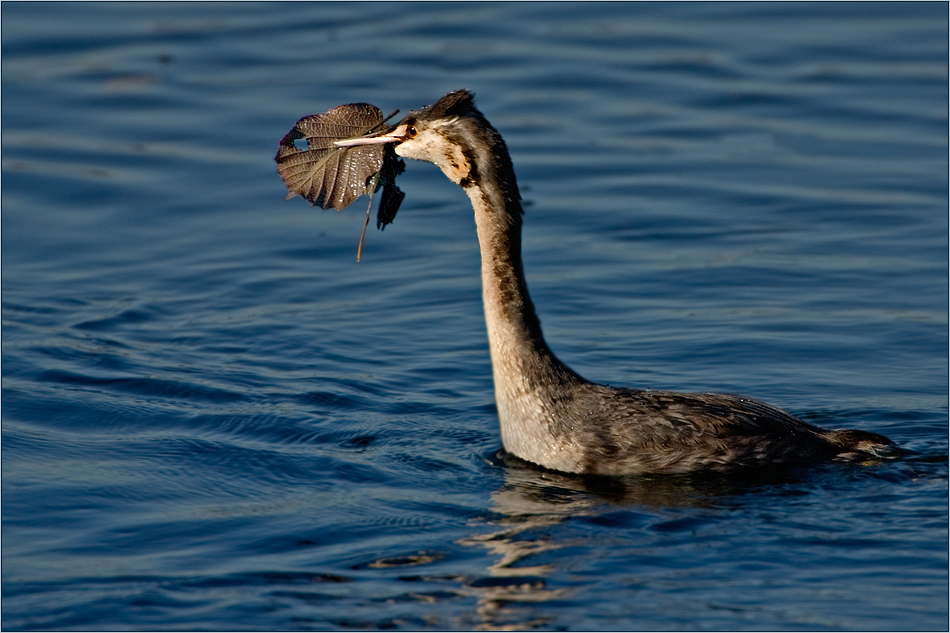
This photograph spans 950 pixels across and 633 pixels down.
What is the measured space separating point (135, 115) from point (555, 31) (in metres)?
6.91

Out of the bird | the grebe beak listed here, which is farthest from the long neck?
the grebe beak

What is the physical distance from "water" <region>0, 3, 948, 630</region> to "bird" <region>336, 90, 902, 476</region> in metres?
0.19

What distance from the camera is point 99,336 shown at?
40.2ft

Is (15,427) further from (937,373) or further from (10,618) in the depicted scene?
(937,373)

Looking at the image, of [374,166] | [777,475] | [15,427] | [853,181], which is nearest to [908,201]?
[853,181]

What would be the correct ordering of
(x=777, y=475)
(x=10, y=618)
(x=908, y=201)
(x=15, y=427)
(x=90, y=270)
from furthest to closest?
(x=908, y=201) → (x=90, y=270) → (x=15, y=427) → (x=777, y=475) → (x=10, y=618)

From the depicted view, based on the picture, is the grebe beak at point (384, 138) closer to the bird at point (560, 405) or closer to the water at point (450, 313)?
the bird at point (560, 405)

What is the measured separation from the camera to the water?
777 cm

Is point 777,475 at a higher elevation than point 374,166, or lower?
lower

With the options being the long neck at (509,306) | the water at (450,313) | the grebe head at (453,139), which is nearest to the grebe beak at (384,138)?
the grebe head at (453,139)

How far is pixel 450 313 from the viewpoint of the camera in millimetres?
12867

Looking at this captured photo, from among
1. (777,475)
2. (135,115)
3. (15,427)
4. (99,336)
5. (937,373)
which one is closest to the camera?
(777,475)

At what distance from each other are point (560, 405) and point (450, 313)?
3.89m

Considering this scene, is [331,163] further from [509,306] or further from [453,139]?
[509,306]
